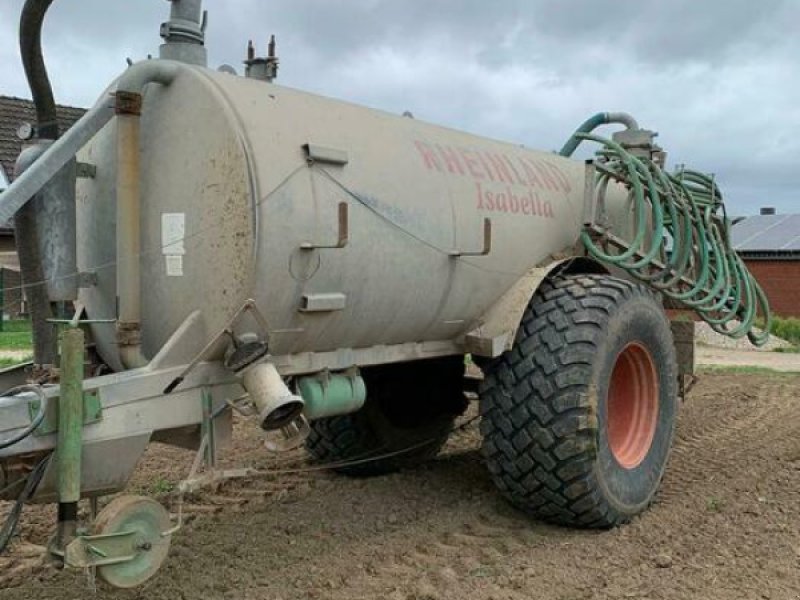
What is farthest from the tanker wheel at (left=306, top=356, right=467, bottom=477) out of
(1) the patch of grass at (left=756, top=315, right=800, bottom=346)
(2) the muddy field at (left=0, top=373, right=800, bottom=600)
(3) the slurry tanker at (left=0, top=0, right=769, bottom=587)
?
(1) the patch of grass at (left=756, top=315, right=800, bottom=346)

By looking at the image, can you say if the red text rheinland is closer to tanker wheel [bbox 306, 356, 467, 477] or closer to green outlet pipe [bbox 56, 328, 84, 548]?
tanker wheel [bbox 306, 356, 467, 477]

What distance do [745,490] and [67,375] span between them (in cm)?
393

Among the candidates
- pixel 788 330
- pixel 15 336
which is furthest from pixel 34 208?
pixel 788 330

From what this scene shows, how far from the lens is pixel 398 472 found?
18.4 feet

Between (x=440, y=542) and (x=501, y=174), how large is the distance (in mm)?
1855

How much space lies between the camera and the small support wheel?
9.62 ft

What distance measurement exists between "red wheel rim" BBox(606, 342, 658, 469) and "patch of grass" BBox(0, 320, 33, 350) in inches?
360

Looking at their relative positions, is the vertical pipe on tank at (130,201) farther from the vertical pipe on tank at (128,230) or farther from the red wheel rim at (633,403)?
the red wheel rim at (633,403)

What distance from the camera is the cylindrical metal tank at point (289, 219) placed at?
3283 millimetres

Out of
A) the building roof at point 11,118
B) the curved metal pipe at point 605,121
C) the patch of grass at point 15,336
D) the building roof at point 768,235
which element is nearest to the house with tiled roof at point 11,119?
the building roof at point 11,118

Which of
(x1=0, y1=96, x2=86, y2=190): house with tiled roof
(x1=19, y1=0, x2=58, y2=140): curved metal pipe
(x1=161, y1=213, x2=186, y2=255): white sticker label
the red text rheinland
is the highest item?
(x1=0, y1=96, x2=86, y2=190): house with tiled roof

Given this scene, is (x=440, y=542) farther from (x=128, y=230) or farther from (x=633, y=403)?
(x=128, y=230)

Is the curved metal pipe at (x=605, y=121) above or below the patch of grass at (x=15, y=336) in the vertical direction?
above

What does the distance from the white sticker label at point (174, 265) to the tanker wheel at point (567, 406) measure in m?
1.77
